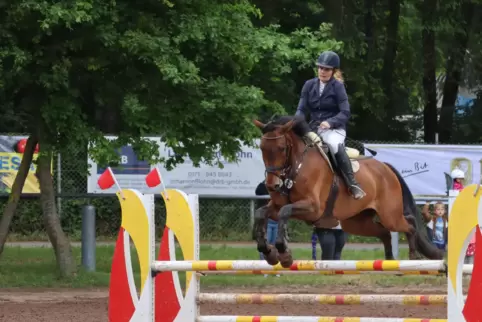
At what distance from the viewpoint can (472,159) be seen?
1942cm

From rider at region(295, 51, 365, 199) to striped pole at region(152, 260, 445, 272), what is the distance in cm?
152

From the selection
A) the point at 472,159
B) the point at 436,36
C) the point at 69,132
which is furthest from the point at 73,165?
the point at 436,36

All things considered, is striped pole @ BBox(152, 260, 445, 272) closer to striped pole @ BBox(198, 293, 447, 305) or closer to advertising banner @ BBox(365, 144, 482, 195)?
striped pole @ BBox(198, 293, 447, 305)

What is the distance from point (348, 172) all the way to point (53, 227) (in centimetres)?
724

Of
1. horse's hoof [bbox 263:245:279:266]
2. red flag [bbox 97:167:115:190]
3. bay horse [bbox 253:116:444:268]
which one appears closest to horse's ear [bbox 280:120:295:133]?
bay horse [bbox 253:116:444:268]

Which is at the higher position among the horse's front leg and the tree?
the tree

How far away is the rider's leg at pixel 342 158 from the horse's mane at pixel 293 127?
0.96ft

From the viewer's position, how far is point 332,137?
32.4 ft

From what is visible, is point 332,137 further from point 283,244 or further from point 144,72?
point 144,72

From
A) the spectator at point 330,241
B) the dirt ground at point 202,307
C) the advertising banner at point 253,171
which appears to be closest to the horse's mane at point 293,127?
the dirt ground at point 202,307

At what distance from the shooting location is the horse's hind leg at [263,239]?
8.70 m

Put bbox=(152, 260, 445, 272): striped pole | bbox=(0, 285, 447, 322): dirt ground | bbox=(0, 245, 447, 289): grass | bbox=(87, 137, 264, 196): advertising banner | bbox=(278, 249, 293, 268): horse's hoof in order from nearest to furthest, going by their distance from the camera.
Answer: bbox=(152, 260, 445, 272): striped pole
bbox=(278, 249, 293, 268): horse's hoof
bbox=(0, 285, 447, 322): dirt ground
bbox=(0, 245, 447, 289): grass
bbox=(87, 137, 264, 196): advertising banner

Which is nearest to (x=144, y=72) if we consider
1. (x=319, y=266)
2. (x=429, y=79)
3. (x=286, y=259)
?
(x=286, y=259)

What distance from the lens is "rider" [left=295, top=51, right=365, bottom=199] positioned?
9781 millimetres
